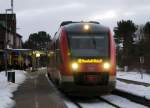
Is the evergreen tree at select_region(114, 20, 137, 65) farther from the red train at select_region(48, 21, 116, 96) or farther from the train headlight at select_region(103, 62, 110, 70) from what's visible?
the train headlight at select_region(103, 62, 110, 70)

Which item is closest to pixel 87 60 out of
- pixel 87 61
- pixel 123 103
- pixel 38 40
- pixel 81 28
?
pixel 87 61

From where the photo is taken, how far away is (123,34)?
11512 cm

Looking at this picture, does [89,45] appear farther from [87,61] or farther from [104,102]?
[104,102]

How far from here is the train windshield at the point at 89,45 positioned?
23.3 m

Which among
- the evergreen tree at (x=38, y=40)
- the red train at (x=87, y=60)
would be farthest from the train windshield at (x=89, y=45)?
the evergreen tree at (x=38, y=40)

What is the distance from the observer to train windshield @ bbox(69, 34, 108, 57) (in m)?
23.3

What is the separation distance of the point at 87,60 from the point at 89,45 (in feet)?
2.94

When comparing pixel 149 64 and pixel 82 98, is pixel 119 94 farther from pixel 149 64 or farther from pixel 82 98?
pixel 149 64

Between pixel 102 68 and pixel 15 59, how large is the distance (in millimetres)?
59251

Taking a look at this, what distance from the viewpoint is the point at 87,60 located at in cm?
2302

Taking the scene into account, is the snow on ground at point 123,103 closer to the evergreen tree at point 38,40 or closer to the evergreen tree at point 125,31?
the evergreen tree at point 125,31

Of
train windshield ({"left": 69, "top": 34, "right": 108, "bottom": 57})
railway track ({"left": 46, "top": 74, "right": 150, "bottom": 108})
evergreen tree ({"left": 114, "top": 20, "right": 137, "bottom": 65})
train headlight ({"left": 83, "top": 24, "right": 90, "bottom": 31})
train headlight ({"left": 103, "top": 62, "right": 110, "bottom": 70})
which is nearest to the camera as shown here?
railway track ({"left": 46, "top": 74, "right": 150, "bottom": 108})

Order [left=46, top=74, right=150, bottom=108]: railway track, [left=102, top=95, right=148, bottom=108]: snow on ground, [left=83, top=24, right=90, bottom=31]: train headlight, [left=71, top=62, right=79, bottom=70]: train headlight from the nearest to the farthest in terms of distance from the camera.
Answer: [left=102, top=95, right=148, bottom=108]: snow on ground → [left=46, top=74, right=150, bottom=108]: railway track → [left=71, top=62, right=79, bottom=70]: train headlight → [left=83, top=24, right=90, bottom=31]: train headlight

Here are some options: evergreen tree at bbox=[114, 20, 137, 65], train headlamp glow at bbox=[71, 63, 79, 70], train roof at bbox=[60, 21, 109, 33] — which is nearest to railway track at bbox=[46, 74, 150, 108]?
train headlamp glow at bbox=[71, 63, 79, 70]
